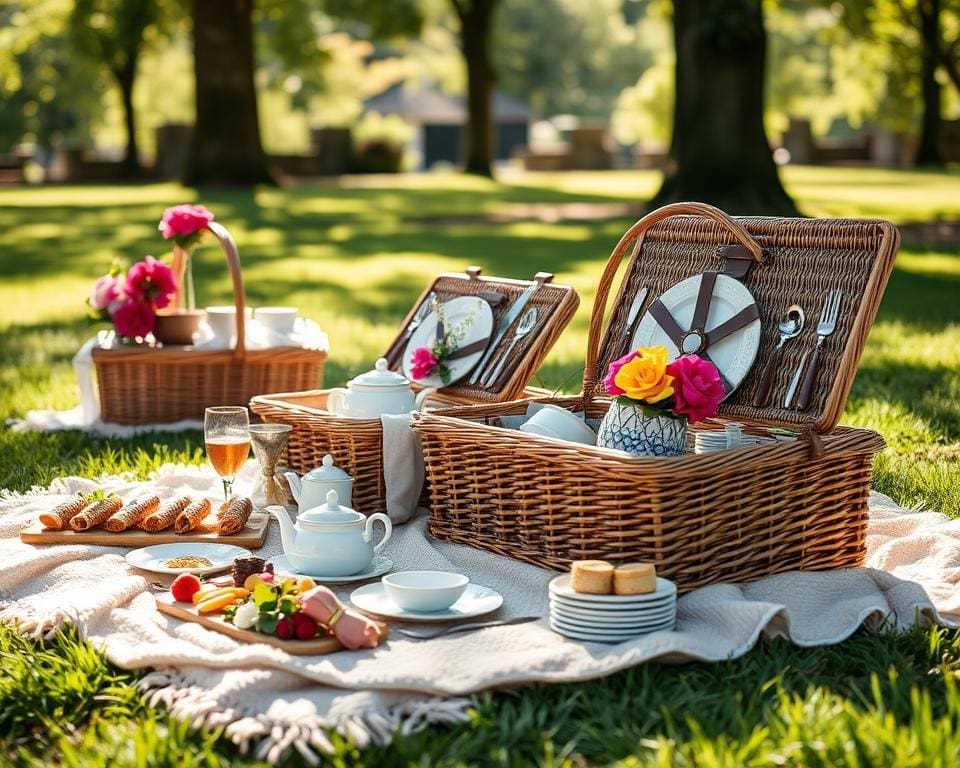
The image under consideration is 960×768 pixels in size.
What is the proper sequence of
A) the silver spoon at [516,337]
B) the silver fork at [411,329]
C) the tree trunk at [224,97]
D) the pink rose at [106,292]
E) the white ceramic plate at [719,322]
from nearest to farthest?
1. the white ceramic plate at [719,322]
2. the silver spoon at [516,337]
3. the silver fork at [411,329]
4. the pink rose at [106,292]
5. the tree trunk at [224,97]

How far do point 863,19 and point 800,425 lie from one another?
29127 millimetres

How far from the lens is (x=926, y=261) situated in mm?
11516

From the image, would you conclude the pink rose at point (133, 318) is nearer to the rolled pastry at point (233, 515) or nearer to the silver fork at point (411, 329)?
the silver fork at point (411, 329)

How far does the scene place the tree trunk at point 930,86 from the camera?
29.3 metres

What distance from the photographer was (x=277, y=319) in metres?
5.67

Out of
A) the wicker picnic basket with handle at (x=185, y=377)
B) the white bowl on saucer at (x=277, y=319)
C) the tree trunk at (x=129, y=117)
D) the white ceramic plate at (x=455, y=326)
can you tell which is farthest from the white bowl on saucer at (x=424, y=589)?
the tree trunk at (x=129, y=117)

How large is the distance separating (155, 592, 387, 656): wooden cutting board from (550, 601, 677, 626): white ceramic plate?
0.42 meters

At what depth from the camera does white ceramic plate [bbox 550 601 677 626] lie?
2.95 metres

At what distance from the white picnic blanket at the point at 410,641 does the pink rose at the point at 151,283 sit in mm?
1860

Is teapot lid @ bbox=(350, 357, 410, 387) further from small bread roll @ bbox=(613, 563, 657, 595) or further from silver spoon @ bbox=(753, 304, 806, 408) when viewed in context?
small bread roll @ bbox=(613, 563, 657, 595)

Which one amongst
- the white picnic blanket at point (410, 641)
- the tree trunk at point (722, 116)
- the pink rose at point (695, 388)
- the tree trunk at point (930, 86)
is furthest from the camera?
the tree trunk at point (930, 86)

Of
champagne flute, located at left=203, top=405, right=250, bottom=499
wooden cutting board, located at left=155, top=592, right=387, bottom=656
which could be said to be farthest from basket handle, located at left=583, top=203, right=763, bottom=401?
wooden cutting board, located at left=155, top=592, right=387, bottom=656

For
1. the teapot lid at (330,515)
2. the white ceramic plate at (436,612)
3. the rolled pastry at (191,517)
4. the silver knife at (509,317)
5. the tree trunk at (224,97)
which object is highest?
the tree trunk at (224,97)

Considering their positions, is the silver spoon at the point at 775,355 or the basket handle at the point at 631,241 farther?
the basket handle at the point at 631,241
